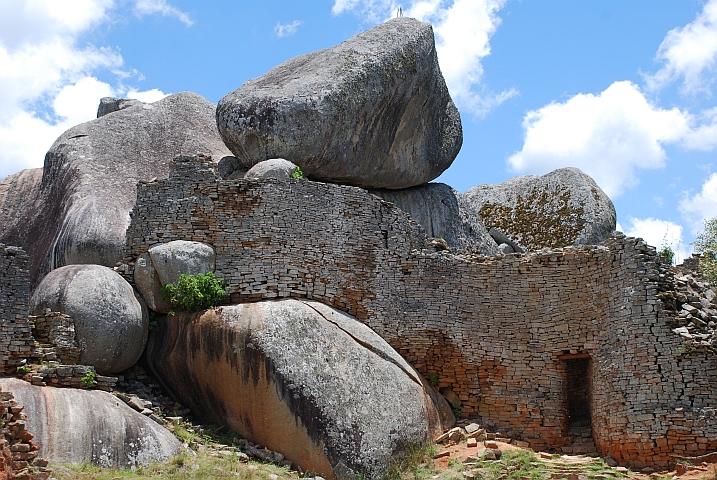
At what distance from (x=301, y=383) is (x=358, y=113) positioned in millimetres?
9925

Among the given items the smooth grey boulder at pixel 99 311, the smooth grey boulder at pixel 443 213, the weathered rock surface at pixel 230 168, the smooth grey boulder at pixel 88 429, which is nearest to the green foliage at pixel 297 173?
the weathered rock surface at pixel 230 168

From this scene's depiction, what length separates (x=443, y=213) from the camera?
2927cm

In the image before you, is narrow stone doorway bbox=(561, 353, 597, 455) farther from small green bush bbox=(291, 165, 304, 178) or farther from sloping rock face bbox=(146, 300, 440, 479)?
small green bush bbox=(291, 165, 304, 178)

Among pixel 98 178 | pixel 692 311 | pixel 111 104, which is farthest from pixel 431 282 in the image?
pixel 111 104

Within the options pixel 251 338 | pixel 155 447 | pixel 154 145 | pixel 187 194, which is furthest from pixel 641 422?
pixel 154 145

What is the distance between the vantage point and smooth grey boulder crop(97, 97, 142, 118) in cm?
3139

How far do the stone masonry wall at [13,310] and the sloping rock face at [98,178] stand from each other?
5.20 m

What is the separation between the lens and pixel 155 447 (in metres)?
17.3

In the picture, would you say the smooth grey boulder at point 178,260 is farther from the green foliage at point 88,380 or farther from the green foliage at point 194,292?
the green foliage at point 88,380

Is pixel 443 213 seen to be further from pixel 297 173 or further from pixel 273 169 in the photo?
pixel 273 169

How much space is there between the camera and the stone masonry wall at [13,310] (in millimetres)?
18016

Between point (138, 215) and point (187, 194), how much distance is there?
122 cm

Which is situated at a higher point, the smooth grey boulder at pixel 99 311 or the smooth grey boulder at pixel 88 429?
the smooth grey boulder at pixel 99 311

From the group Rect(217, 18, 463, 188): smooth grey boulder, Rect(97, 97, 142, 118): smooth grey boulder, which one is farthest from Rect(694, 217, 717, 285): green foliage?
Rect(97, 97, 142, 118): smooth grey boulder
